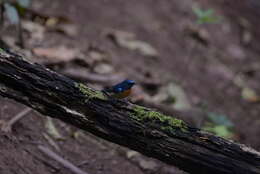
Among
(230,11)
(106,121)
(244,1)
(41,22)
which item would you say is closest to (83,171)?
(106,121)

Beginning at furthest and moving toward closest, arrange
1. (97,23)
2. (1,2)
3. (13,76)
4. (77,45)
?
(97,23) < (77,45) < (1,2) < (13,76)

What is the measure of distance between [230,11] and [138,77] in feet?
13.6

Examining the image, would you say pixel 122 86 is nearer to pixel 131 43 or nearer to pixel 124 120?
pixel 124 120

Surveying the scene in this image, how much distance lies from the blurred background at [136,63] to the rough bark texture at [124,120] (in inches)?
30.3

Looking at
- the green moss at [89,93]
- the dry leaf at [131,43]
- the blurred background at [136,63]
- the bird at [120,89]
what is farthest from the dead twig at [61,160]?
the dry leaf at [131,43]

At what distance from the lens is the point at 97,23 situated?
7.40 meters

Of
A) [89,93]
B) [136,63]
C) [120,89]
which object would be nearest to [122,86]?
[120,89]

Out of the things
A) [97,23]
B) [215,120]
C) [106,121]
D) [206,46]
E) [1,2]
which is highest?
[206,46]

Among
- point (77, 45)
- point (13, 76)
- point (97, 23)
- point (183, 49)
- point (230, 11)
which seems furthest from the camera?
point (230, 11)

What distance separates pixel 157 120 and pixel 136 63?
13.2 ft

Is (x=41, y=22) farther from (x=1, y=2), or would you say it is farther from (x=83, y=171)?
(x=83, y=171)

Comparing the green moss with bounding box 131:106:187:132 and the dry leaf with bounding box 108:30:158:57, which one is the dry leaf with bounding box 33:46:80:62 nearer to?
the dry leaf with bounding box 108:30:158:57

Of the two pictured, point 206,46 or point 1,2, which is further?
point 206,46

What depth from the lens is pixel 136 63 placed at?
7039mm
